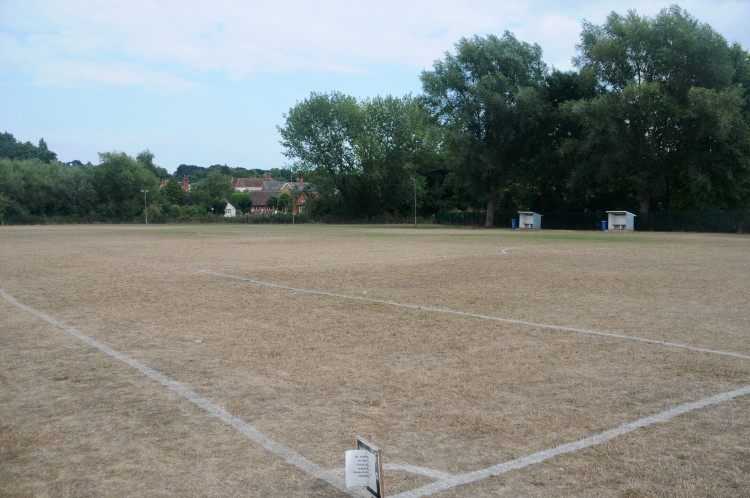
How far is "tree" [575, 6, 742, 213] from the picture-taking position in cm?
4238

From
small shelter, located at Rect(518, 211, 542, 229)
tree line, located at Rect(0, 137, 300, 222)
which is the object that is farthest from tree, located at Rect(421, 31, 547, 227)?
tree line, located at Rect(0, 137, 300, 222)

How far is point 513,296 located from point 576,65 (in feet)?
150

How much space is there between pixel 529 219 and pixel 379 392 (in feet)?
172

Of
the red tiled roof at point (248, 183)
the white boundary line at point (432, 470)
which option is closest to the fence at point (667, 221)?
the white boundary line at point (432, 470)

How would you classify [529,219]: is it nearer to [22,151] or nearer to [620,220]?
[620,220]

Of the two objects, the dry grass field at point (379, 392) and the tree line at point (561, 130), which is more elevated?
the tree line at point (561, 130)

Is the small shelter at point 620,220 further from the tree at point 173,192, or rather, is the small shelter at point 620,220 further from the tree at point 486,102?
the tree at point 173,192

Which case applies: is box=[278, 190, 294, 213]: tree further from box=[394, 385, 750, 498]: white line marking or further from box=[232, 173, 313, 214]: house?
box=[394, 385, 750, 498]: white line marking

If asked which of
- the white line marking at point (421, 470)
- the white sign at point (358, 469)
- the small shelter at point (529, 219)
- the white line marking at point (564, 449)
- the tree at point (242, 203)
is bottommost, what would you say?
the white line marking at point (421, 470)

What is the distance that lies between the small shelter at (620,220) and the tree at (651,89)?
1.69 metres

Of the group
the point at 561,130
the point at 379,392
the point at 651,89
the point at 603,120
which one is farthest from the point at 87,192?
the point at 379,392

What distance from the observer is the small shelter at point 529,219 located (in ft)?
180

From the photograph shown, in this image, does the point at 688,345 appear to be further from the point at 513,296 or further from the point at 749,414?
the point at 513,296

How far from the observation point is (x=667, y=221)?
45875 millimetres
